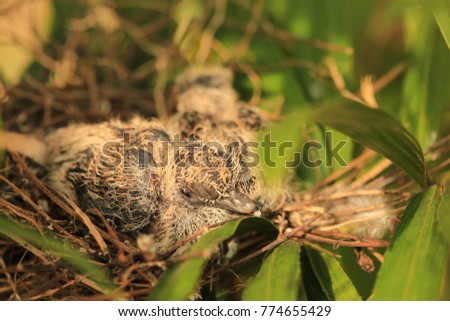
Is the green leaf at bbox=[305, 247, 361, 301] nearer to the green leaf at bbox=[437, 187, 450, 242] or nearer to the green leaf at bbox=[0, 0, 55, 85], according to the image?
the green leaf at bbox=[437, 187, 450, 242]

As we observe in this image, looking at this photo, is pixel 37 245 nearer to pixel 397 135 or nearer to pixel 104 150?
pixel 104 150

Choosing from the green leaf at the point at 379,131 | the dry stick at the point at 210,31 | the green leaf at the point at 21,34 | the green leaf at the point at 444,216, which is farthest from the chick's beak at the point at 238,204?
the green leaf at the point at 21,34

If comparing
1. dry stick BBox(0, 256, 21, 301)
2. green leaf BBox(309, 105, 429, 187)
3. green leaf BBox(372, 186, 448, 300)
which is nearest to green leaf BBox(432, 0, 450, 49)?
green leaf BBox(309, 105, 429, 187)

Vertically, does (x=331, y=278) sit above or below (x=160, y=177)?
below

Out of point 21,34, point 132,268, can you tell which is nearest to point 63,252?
point 132,268

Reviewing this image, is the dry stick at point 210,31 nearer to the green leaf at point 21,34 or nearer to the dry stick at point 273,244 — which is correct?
the green leaf at point 21,34

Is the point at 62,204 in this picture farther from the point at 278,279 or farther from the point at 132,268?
the point at 278,279
